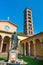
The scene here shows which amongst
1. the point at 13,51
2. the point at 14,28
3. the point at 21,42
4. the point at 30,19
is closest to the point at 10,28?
the point at 14,28

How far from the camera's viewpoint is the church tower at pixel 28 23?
37.8 m

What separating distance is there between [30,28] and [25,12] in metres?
6.32

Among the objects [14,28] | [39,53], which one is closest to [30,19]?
[14,28]

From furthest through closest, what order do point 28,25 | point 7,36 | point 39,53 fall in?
1. point 28,25
2. point 7,36
3. point 39,53

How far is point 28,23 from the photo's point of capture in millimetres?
38375

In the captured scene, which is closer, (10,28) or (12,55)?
(12,55)

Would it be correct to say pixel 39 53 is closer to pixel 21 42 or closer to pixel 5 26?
pixel 21 42

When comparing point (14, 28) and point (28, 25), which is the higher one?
point (28, 25)

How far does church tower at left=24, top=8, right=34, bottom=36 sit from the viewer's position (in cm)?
3779

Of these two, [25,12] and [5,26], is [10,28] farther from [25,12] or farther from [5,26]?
[25,12]

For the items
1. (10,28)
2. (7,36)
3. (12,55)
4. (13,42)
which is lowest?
(12,55)

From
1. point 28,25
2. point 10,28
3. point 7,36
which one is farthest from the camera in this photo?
point 28,25

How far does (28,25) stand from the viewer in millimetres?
38188

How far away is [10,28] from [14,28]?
45.9 inches
